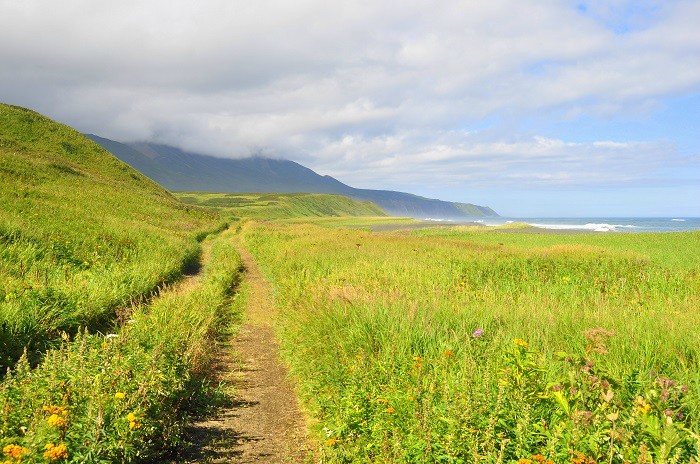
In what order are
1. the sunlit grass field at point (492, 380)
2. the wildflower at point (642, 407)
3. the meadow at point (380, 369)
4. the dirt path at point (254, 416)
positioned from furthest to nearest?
the dirt path at point (254, 416), the meadow at point (380, 369), the sunlit grass field at point (492, 380), the wildflower at point (642, 407)

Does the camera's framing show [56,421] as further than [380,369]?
No

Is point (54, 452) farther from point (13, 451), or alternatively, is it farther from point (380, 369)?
point (380, 369)

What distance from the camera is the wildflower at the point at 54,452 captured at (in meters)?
3.07

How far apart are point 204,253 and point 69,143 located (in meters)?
48.5

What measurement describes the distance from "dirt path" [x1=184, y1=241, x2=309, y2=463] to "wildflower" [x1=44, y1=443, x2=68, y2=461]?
1437 mm

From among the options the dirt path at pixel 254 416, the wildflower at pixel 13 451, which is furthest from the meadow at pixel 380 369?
the dirt path at pixel 254 416

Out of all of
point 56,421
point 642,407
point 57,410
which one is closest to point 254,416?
point 57,410

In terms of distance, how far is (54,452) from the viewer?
3.11 meters

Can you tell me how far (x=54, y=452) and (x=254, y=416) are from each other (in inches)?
108

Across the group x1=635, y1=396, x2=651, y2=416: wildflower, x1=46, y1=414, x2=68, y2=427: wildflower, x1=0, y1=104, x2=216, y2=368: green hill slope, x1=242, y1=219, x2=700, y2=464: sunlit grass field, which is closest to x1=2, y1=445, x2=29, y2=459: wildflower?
x1=46, y1=414, x2=68, y2=427: wildflower

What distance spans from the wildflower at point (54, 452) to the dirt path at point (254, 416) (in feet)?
4.71

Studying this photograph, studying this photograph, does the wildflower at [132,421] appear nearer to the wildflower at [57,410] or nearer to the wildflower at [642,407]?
the wildflower at [57,410]

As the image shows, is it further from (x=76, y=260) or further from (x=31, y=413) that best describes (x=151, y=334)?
(x=76, y=260)

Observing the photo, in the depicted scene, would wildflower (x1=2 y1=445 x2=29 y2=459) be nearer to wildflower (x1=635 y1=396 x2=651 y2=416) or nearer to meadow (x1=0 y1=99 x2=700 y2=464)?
meadow (x1=0 y1=99 x2=700 y2=464)
